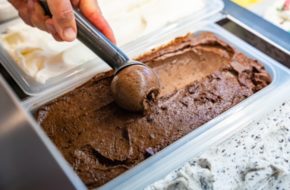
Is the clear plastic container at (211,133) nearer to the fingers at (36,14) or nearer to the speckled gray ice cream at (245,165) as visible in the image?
the speckled gray ice cream at (245,165)

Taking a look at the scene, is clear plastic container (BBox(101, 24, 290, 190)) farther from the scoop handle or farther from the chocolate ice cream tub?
the scoop handle

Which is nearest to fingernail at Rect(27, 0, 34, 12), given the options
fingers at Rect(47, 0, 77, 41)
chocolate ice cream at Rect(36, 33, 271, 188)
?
fingers at Rect(47, 0, 77, 41)

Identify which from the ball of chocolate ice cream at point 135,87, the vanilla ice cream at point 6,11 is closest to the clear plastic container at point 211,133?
the ball of chocolate ice cream at point 135,87

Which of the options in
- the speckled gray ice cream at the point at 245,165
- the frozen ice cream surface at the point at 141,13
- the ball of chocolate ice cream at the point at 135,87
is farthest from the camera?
the frozen ice cream surface at the point at 141,13

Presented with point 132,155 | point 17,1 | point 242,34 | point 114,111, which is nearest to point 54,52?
point 17,1

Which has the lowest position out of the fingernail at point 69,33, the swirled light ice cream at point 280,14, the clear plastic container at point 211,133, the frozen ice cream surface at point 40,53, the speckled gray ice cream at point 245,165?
the speckled gray ice cream at point 245,165

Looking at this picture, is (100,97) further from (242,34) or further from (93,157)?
(242,34)

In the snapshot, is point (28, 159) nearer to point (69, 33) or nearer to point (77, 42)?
point (69, 33)
